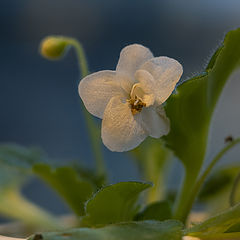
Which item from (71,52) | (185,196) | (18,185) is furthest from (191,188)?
(71,52)

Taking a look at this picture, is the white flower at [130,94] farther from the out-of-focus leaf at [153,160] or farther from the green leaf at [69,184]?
the out-of-focus leaf at [153,160]

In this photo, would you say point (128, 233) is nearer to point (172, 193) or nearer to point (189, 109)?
point (189, 109)

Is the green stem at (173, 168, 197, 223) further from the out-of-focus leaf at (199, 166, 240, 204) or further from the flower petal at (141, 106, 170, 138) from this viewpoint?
the out-of-focus leaf at (199, 166, 240, 204)

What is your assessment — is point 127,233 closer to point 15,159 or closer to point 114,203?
point 114,203

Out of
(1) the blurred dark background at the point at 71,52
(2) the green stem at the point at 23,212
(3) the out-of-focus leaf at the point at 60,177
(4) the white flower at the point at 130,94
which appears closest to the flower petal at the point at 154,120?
(4) the white flower at the point at 130,94

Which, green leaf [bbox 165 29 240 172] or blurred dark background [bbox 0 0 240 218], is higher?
blurred dark background [bbox 0 0 240 218]

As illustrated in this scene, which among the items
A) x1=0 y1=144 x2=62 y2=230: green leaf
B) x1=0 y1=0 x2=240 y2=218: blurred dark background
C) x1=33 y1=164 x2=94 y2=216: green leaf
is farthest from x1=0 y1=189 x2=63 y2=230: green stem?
x1=0 y1=0 x2=240 y2=218: blurred dark background

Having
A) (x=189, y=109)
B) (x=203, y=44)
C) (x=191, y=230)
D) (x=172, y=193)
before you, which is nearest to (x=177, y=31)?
(x=203, y=44)
